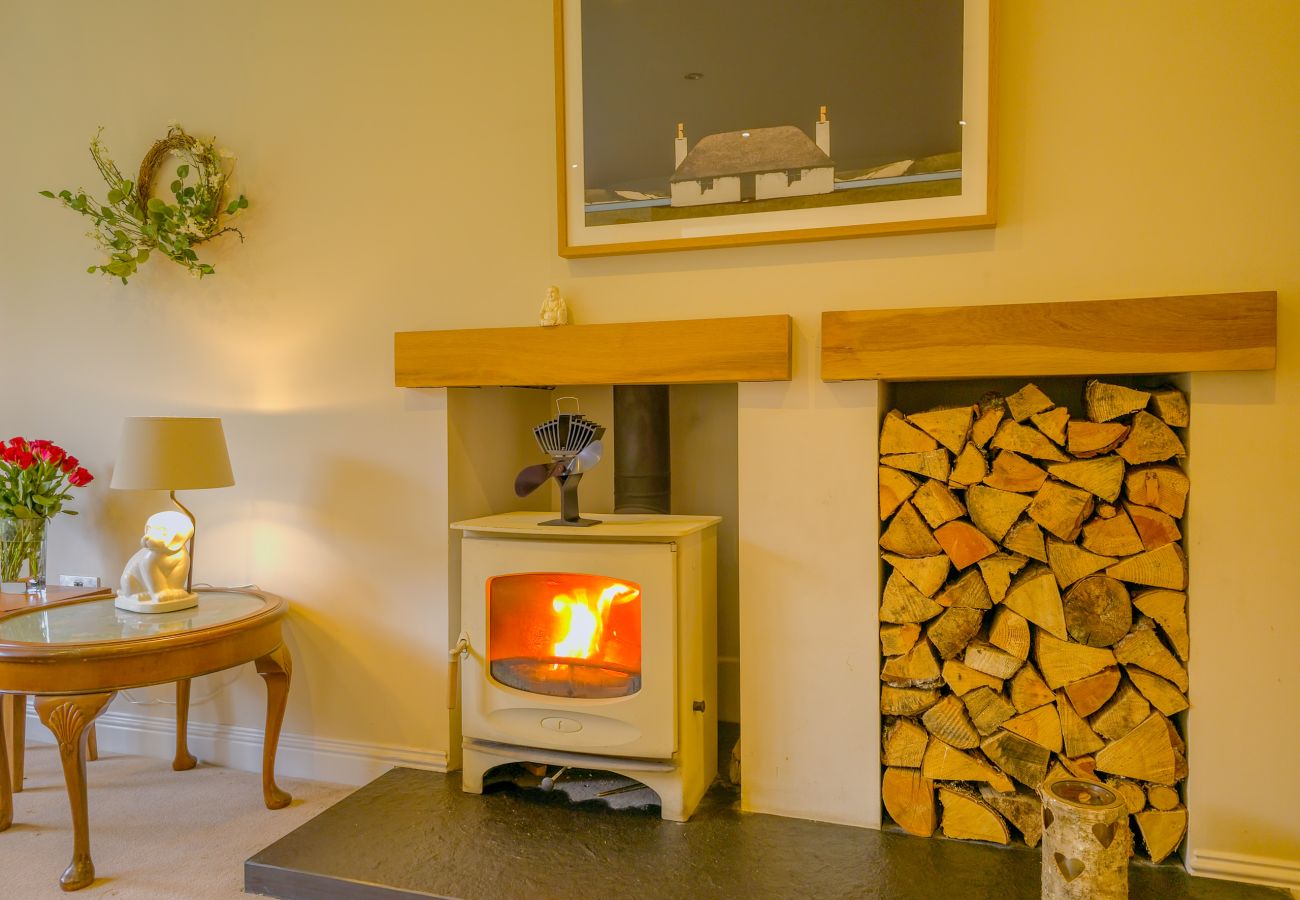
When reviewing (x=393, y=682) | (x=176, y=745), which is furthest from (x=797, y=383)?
(x=176, y=745)

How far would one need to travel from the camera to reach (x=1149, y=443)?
1845 mm

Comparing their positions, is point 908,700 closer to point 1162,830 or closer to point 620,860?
point 1162,830

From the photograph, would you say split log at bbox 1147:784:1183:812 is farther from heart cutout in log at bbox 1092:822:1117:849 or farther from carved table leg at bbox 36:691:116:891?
carved table leg at bbox 36:691:116:891

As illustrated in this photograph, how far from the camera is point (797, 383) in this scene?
206 cm

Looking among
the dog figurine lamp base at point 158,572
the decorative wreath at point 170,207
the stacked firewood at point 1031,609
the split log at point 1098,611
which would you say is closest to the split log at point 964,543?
the stacked firewood at point 1031,609

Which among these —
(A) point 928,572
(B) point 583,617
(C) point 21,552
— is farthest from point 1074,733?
(C) point 21,552

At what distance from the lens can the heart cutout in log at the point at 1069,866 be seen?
1585 millimetres

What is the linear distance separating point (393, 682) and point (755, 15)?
6.89 feet

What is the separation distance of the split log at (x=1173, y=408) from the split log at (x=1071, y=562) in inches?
13.2

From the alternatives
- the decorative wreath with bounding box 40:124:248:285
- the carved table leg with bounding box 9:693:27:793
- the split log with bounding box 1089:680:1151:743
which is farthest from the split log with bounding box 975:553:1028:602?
the carved table leg with bounding box 9:693:27:793

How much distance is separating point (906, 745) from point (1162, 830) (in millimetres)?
565

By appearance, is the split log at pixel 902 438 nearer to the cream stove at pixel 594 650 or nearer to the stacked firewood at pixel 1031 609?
the stacked firewood at pixel 1031 609

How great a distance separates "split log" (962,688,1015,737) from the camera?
192 cm

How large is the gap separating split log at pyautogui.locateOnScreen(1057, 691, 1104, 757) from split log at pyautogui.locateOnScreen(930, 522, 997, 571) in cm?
37
